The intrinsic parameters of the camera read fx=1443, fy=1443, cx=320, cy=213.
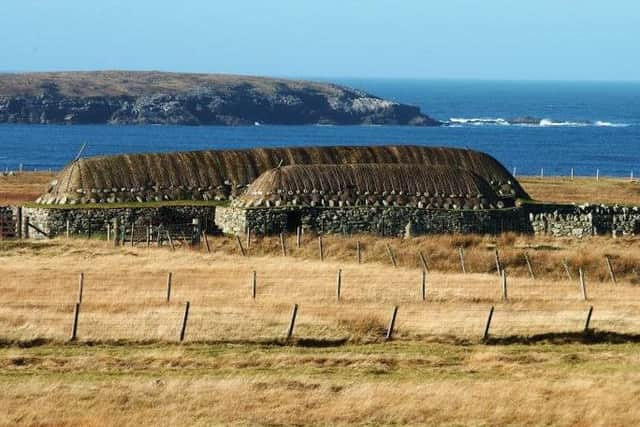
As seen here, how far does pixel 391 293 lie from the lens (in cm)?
3953

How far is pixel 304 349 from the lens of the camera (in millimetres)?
31688

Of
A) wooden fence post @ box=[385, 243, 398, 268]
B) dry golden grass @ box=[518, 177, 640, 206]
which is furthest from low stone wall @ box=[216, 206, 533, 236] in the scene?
dry golden grass @ box=[518, 177, 640, 206]

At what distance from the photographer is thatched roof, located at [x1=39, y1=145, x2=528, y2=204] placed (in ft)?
189

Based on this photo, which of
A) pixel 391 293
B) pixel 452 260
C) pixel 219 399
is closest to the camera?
pixel 219 399

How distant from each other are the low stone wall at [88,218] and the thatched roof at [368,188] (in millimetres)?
3062

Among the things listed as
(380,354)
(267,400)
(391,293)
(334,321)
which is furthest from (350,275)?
(267,400)

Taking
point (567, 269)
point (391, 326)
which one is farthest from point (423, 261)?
point (391, 326)

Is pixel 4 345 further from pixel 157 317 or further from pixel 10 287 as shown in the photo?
pixel 10 287

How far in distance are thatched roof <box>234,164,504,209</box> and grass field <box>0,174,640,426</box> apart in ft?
22.0

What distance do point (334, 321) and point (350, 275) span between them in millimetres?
9077

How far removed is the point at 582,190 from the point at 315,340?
165 feet

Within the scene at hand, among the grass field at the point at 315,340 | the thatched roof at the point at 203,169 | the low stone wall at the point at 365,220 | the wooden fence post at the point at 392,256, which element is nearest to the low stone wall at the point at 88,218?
the thatched roof at the point at 203,169

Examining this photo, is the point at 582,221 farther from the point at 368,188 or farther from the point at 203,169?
the point at 203,169

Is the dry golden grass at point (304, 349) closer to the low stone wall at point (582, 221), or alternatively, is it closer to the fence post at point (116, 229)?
the fence post at point (116, 229)
